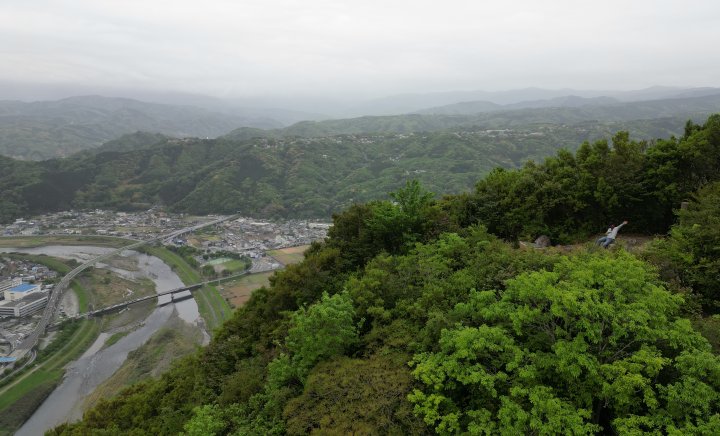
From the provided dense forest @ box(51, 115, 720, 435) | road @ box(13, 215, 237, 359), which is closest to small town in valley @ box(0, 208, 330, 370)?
road @ box(13, 215, 237, 359)

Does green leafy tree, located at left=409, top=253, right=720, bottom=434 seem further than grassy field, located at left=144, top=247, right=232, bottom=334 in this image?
No

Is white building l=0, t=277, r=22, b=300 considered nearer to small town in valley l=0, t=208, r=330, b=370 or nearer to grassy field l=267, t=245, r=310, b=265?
small town in valley l=0, t=208, r=330, b=370

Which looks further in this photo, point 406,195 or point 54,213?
point 54,213

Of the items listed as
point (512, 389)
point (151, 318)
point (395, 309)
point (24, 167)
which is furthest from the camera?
point (24, 167)

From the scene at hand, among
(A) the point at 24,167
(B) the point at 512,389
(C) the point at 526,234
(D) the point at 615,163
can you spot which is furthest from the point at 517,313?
(A) the point at 24,167

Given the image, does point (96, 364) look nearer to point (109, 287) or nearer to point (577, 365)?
point (109, 287)

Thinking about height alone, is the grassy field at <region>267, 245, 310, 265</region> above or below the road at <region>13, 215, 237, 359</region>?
below

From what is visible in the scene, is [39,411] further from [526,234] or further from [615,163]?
[615,163]
